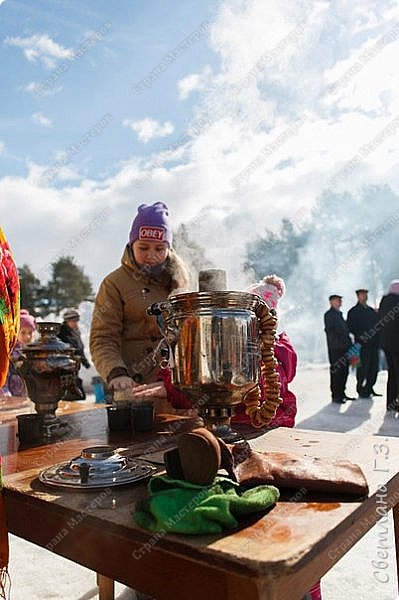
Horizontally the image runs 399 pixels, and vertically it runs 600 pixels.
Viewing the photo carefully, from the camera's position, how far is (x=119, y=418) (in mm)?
1702

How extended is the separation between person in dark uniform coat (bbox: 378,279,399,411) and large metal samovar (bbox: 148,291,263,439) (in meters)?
5.29

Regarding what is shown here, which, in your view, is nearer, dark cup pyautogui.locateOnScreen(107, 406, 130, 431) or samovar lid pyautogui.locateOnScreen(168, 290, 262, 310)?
samovar lid pyautogui.locateOnScreen(168, 290, 262, 310)

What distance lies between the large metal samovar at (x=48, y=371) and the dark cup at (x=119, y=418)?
159 millimetres

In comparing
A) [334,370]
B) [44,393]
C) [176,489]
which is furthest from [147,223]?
[334,370]

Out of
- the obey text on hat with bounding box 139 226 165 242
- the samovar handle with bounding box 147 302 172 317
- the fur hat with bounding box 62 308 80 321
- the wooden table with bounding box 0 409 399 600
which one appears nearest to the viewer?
the wooden table with bounding box 0 409 399 600

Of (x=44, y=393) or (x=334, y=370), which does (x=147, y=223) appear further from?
(x=334, y=370)

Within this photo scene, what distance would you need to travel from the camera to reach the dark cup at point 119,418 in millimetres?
1702

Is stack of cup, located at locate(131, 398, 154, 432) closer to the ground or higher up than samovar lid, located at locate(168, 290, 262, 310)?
closer to the ground

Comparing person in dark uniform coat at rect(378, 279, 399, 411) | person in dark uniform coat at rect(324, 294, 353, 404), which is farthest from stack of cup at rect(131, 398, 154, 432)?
person in dark uniform coat at rect(324, 294, 353, 404)

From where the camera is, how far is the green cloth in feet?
2.49

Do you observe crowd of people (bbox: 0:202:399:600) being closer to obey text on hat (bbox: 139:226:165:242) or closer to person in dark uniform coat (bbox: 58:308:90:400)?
obey text on hat (bbox: 139:226:165:242)

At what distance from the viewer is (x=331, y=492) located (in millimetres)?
921

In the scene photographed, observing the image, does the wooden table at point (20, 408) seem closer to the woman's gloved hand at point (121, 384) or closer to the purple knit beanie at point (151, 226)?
the woman's gloved hand at point (121, 384)

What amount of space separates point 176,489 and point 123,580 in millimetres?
183
